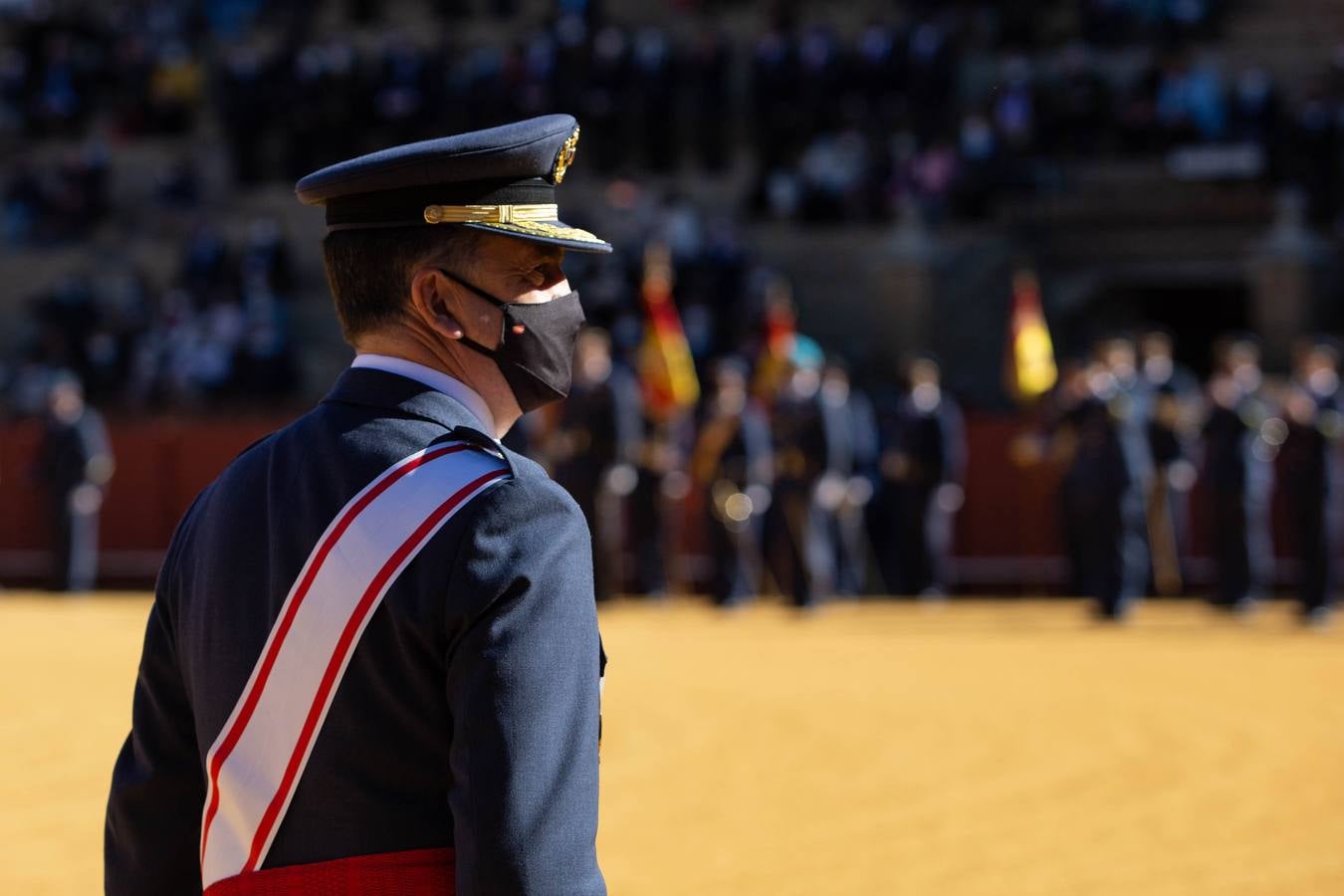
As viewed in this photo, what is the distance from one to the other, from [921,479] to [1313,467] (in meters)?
3.59

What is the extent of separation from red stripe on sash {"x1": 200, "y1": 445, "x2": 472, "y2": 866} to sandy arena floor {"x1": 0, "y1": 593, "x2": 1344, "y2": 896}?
414cm

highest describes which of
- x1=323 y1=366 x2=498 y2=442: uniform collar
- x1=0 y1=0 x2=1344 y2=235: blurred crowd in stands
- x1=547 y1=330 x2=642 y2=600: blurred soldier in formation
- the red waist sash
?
x1=0 y1=0 x2=1344 y2=235: blurred crowd in stands

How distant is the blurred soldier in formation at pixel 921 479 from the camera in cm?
1697

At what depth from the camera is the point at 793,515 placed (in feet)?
54.5

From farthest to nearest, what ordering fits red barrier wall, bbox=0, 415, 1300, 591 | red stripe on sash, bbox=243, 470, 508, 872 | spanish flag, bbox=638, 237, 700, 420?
red barrier wall, bbox=0, 415, 1300, 591 → spanish flag, bbox=638, 237, 700, 420 → red stripe on sash, bbox=243, 470, 508, 872

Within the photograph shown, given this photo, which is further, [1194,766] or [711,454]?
[711,454]

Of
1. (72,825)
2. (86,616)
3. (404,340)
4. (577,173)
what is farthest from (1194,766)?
(577,173)

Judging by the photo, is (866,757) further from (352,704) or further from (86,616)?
(86,616)

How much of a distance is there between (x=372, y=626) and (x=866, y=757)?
258 inches

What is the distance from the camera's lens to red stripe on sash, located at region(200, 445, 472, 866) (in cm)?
238

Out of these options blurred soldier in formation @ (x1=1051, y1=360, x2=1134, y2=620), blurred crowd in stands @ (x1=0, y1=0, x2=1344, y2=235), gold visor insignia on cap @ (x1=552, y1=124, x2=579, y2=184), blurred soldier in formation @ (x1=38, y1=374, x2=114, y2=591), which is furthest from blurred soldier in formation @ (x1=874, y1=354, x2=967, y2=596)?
gold visor insignia on cap @ (x1=552, y1=124, x2=579, y2=184)

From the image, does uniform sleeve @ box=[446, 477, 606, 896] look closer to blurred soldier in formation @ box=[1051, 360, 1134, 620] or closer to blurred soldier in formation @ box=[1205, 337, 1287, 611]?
blurred soldier in formation @ box=[1051, 360, 1134, 620]

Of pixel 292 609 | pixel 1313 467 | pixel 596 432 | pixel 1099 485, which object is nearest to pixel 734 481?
pixel 596 432

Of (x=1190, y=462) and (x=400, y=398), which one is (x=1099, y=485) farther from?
(x=400, y=398)
